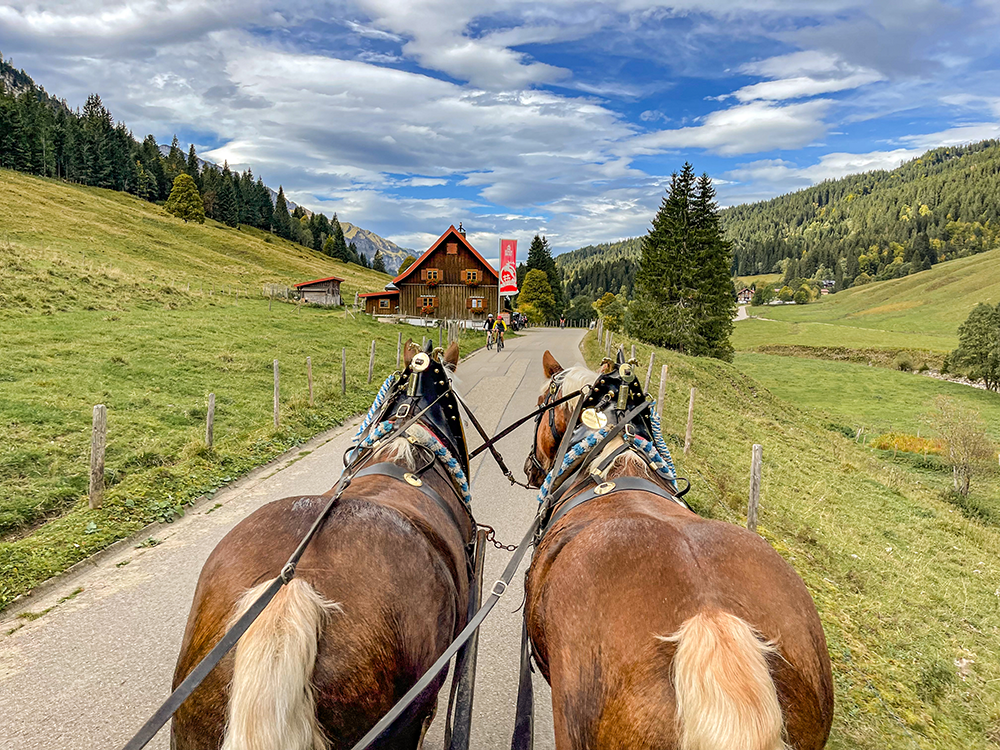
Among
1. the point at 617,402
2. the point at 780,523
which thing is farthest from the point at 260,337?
the point at 617,402

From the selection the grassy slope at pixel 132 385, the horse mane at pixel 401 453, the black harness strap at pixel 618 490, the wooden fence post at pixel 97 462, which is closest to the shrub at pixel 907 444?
the grassy slope at pixel 132 385

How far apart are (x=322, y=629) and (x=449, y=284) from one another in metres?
41.9

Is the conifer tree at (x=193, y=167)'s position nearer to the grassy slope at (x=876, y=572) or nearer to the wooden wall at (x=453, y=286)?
the wooden wall at (x=453, y=286)

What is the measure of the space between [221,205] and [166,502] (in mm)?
91852

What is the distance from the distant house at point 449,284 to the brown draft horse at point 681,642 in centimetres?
4034

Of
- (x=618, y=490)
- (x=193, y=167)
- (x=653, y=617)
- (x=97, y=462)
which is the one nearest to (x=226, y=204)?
(x=193, y=167)

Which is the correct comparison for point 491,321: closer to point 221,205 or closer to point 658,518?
point 658,518

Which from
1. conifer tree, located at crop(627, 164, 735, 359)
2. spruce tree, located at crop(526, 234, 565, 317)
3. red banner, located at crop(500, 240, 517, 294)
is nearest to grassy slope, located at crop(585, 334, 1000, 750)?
conifer tree, located at crop(627, 164, 735, 359)

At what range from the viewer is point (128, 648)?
4488mm

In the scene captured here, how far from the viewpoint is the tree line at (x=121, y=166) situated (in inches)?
2544

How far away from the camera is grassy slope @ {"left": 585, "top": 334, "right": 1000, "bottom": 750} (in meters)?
4.72

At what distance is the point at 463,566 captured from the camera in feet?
9.53

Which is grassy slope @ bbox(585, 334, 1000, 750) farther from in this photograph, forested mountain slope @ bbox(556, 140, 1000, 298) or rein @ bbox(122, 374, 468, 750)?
forested mountain slope @ bbox(556, 140, 1000, 298)

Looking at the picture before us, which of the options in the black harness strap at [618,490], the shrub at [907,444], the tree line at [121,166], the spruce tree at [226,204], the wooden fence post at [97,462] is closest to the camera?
the black harness strap at [618,490]
